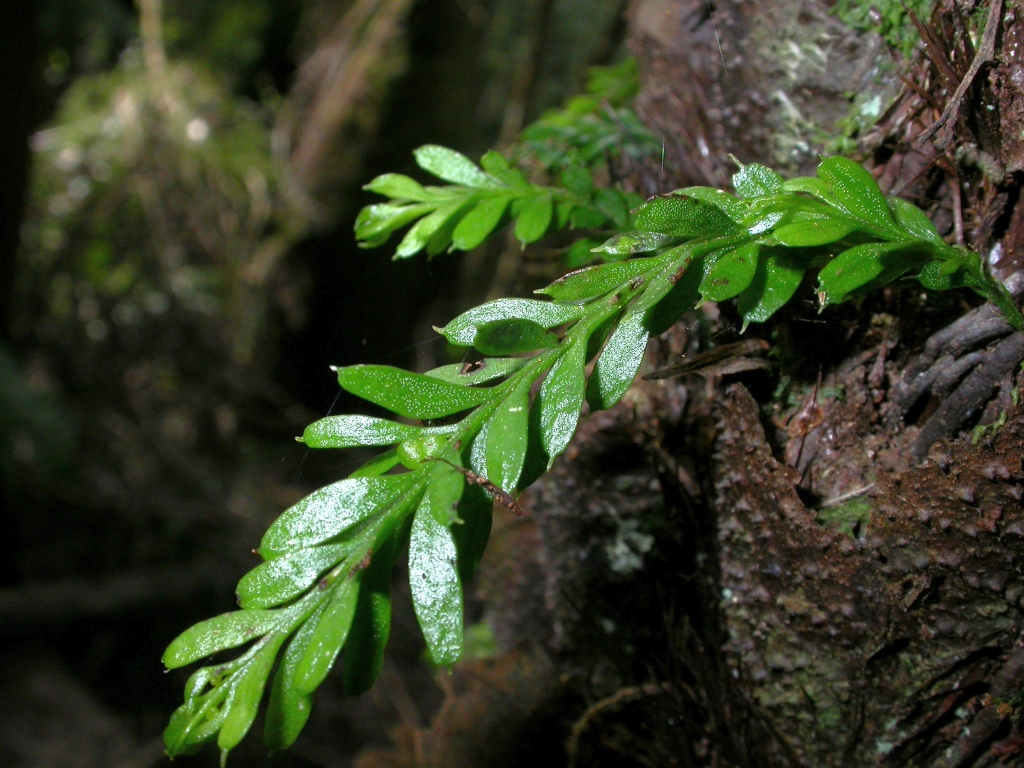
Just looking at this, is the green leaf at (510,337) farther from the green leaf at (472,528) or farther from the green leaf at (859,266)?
the green leaf at (859,266)

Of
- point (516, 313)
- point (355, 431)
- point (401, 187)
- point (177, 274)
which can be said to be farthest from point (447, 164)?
point (177, 274)

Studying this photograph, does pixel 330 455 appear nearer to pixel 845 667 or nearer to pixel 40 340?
pixel 40 340

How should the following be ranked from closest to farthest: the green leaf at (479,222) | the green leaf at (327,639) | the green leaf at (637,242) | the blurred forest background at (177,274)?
the green leaf at (327,639) < the green leaf at (637,242) < the green leaf at (479,222) < the blurred forest background at (177,274)

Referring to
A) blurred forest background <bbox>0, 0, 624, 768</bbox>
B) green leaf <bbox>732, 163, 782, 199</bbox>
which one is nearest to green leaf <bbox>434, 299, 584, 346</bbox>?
green leaf <bbox>732, 163, 782, 199</bbox>

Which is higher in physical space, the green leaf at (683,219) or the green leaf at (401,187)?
the green leaf at (401,187)

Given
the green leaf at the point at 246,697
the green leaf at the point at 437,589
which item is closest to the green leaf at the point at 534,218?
the green leaf at the point at 437,589

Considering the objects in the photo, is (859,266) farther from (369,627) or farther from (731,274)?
(369,627)

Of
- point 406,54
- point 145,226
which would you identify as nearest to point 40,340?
point 145,226
